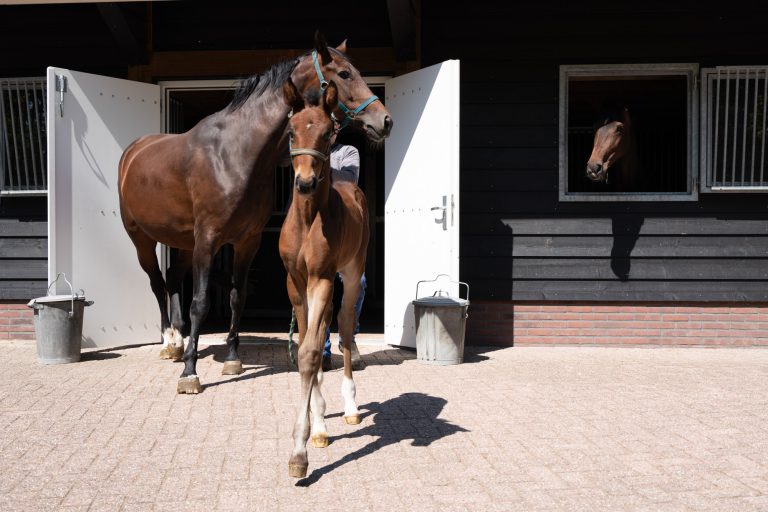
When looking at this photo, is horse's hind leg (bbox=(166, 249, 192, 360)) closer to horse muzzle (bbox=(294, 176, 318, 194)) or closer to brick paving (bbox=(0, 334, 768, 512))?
brick paving (bbox=(0, 334, 768, 512))

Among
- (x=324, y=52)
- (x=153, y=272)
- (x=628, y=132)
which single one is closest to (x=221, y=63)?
(x=153, y=272)

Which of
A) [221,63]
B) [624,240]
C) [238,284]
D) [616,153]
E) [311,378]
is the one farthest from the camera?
[221,63]

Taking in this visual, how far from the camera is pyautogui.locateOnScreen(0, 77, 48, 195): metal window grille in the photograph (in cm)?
773

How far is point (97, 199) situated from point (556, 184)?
452 cm

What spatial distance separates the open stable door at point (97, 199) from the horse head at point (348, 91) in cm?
286

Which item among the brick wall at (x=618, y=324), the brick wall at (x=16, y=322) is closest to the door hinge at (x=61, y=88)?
the brick wall at (x=16, y=322)

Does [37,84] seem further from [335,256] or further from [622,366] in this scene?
[622,366]

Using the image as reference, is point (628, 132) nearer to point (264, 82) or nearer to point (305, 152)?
point (264, 82)

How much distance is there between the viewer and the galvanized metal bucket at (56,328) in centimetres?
644

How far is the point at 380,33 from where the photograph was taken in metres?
7.70

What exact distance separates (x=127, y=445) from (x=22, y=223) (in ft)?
15.4

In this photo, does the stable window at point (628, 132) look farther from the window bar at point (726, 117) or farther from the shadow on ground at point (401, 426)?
the shadow on ground at point (401, 426)

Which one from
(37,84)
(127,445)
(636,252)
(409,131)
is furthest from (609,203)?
(37,84)

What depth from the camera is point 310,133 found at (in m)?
3.37
